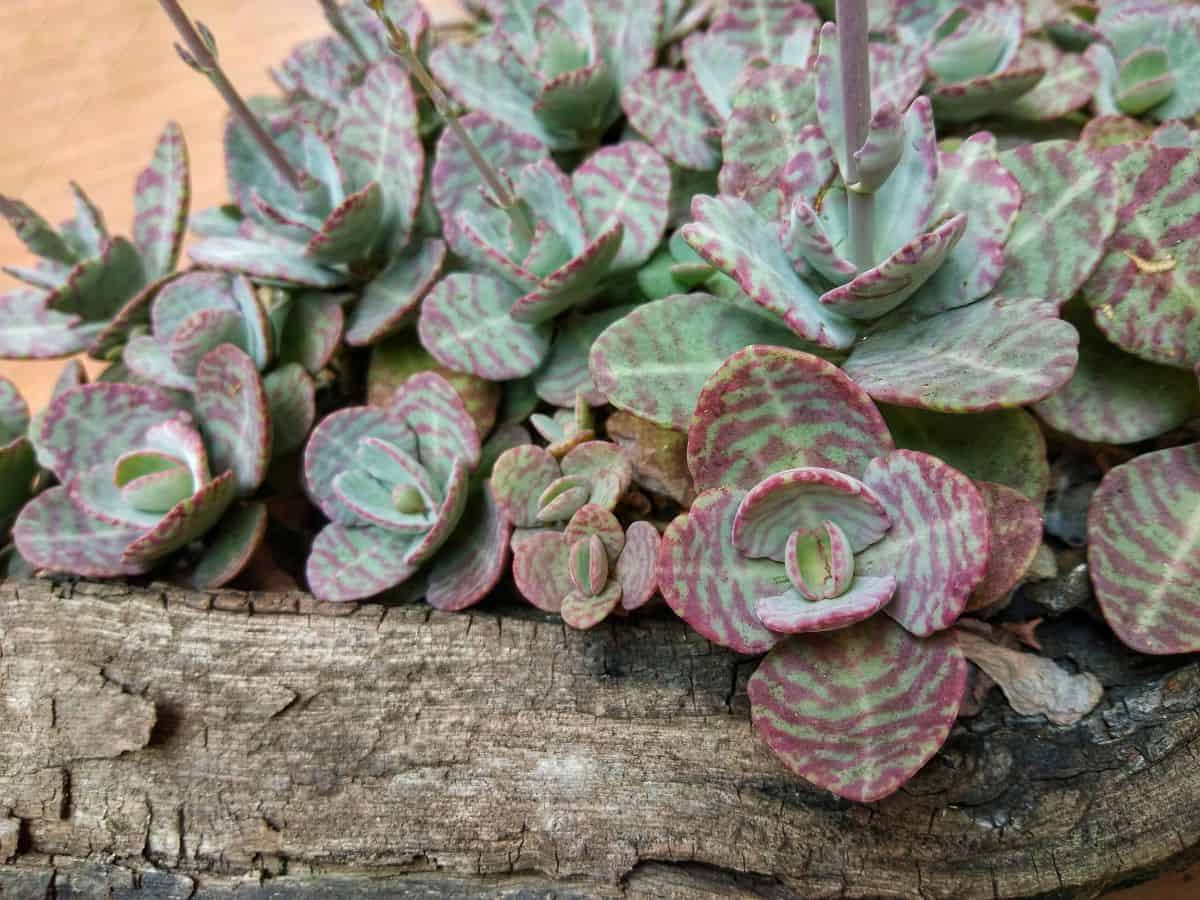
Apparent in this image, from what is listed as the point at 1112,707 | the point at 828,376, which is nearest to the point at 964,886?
the point at 1112,707

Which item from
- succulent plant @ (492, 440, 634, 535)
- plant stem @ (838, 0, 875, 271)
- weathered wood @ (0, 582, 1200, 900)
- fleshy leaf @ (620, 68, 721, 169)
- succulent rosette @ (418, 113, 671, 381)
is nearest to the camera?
plant stem @ (838, 0, 875, 271)

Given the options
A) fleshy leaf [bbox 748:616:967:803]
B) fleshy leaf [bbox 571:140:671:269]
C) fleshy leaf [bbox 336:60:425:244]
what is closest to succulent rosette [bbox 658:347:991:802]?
fleshy leaf [bbox 748:616:967:803]

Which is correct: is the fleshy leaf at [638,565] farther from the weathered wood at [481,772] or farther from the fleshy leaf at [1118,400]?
the fleshy leaf at [1118,400]

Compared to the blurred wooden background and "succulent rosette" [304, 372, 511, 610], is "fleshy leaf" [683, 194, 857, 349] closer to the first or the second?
"succulent rosette" [304, 372, 511, 610]

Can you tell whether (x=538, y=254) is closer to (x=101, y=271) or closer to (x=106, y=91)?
(x=101, y=271)

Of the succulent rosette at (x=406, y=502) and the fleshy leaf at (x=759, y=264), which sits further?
the succulent rosette at (x=406, y=502)

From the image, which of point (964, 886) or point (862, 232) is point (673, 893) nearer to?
point (964, 886)

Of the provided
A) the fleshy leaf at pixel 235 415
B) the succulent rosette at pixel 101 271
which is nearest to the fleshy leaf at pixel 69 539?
the fleshy leaf at pixel 235 415
